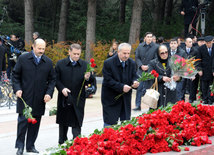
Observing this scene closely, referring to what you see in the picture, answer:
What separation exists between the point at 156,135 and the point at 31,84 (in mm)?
2742

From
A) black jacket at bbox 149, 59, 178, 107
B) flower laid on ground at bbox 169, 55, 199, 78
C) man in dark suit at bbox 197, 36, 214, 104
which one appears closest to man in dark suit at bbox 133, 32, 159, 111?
man in dark suit at bbox 197, 36, 214, 104

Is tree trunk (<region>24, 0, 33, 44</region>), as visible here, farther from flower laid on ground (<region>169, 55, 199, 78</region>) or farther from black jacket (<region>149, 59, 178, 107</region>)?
flower laid on ground (<region>169, 55, 199, 78</region>)

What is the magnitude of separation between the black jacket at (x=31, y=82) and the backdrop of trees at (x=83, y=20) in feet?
58.4

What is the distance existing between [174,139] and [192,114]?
4.04 feet

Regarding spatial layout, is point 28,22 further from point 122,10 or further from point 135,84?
point 135,84

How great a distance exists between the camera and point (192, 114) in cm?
→ 600

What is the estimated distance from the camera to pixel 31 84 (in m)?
6.61

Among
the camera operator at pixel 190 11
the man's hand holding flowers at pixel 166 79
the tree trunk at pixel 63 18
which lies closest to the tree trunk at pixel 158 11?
the tree trunk at pixel 63 18

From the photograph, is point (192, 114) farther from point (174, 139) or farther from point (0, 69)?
point (0, 69)

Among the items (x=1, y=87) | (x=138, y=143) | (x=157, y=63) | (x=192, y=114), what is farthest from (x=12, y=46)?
(x=138, y=143)

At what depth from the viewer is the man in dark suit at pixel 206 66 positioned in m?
11.8

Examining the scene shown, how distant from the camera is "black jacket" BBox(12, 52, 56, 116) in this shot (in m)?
6.61

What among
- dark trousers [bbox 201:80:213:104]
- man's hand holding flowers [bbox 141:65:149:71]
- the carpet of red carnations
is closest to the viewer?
the carpet of red carnations

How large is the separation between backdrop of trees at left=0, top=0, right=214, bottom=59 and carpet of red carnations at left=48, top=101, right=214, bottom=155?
19573 millimetres
